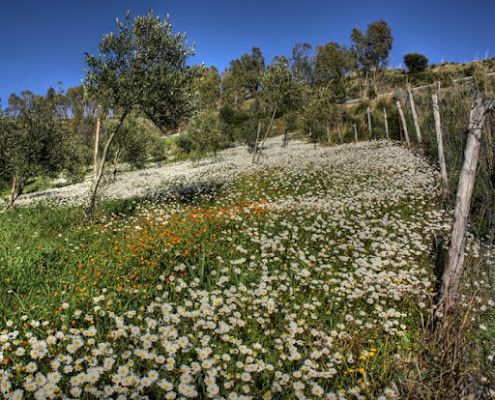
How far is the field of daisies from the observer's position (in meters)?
3.98

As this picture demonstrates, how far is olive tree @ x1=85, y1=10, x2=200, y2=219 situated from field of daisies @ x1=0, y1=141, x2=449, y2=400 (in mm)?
4922

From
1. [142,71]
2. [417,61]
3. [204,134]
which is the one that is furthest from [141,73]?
[417,61]

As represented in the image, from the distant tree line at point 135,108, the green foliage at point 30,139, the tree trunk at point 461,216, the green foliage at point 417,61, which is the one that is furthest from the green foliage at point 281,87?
the green foliage at point 417,61

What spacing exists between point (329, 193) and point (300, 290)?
8.38m

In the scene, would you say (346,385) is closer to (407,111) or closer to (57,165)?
(57,165)

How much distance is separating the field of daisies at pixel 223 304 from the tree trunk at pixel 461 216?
1.71 feet

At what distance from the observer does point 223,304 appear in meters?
5.73

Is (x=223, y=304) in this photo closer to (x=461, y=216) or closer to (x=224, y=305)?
(x=224, y=305)

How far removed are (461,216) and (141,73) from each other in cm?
1266

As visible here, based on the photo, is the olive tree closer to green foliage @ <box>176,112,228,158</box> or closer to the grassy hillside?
the grassy hillside

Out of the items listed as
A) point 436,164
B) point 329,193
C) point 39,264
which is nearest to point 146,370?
point 39,264

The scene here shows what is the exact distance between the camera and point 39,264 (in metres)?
7.47

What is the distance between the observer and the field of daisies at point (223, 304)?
13.0 ft

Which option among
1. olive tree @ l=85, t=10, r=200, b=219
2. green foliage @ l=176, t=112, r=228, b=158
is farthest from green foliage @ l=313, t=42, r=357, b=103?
olive tree @ l=85, t=10, r=200, b=219
